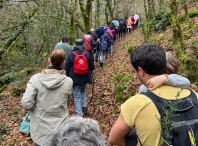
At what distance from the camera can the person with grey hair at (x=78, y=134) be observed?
1.08 metres

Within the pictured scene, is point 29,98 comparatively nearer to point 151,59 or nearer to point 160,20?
point 151,59

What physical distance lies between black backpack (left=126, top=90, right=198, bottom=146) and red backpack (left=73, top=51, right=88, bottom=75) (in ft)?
10.5

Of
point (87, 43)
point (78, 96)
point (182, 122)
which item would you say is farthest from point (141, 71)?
point (87, 43)

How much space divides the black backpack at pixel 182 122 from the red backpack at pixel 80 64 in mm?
3203

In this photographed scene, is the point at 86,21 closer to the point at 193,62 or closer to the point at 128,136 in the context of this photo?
the point at 193,62

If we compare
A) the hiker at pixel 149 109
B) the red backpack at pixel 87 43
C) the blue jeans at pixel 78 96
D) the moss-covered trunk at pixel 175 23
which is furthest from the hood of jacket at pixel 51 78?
the red backpack at pixel 87 43

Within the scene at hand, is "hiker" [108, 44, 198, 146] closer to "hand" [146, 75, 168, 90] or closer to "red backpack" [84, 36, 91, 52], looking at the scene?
"hand" [146, 75, 168, 90]

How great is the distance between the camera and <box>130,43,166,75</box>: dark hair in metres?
1.56

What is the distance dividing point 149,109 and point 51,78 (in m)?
1.82

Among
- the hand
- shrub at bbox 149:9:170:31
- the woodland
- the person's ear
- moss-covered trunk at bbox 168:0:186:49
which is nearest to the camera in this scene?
the hand

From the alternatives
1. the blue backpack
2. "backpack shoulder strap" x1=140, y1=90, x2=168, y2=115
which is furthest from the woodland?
"backpack shoulder strap" x1=140, y1=90, x2=168, y2=115

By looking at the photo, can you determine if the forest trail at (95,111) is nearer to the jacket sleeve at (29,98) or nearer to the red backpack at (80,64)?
the red backpack at (80,64)

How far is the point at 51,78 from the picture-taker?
266 centimetres

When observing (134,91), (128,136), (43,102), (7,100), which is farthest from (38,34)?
(128,136)
